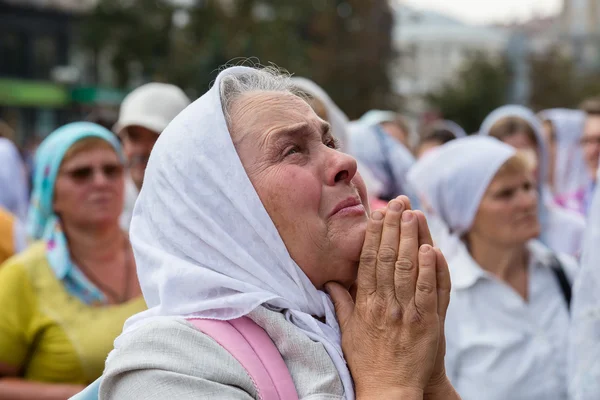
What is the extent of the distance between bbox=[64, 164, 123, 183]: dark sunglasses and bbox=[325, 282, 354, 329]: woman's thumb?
264 centimetres

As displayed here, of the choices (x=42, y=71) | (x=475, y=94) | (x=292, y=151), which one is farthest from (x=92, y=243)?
(x=42, y=71)

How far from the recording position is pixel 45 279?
4.23 meters

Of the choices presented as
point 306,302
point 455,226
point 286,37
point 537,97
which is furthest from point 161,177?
point 537,97

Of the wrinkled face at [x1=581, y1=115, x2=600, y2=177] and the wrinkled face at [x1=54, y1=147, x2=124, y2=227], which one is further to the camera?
the wrinkled face at [x1=581, y1=115, x2=600, y2=177]

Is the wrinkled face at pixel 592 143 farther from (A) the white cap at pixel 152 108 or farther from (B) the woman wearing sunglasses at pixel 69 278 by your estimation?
(B) the woman wearing sunglasses at pixel 69 278

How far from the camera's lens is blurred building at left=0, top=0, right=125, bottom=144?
141 feet

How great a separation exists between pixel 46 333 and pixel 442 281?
239 cm

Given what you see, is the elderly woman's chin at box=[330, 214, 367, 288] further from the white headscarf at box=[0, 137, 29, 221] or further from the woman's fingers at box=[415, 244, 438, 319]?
the white headscarf at box=[0, 137, 29, 221]

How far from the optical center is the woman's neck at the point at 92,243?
4574 mm

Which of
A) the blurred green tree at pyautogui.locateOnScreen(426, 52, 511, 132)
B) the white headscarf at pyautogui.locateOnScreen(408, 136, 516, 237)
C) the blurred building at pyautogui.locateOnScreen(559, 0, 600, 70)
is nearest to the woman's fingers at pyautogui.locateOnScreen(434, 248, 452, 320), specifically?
the white headscarf at pyautogui.locateOnScreen(408, 136, 516, 237)

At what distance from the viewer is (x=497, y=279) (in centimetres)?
458

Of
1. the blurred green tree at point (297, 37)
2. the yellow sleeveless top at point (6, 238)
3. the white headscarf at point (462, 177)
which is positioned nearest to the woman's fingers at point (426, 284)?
the white headscarf at point (462, 177)

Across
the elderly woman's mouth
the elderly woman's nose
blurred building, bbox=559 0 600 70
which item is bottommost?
blurred building, bbox=559 0 600 70

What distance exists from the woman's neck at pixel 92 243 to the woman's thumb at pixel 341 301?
2.42 metres
